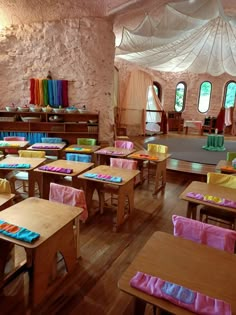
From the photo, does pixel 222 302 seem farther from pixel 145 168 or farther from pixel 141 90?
pixel 141 90

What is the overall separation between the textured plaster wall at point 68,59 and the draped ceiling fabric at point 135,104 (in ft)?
13.5

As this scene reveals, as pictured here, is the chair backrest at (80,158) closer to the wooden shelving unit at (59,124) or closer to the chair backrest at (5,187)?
the chair backrest at (5,187)

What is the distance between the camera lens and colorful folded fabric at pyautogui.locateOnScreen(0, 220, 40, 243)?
161 centimetres

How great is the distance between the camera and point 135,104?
34.5 ft

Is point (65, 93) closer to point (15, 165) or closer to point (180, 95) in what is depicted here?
point (15, 165)

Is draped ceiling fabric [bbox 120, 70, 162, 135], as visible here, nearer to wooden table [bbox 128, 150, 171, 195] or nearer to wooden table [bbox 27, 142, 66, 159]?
wooden table [bbox 27, 142, 66, 159]

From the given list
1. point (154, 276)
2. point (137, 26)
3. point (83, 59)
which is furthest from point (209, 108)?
point (154, 276)

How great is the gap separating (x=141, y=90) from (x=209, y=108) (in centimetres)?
416

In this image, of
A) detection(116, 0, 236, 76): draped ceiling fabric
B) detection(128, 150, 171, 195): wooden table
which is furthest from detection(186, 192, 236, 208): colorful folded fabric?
detection(116, 0, 236, 76): draped ceiling fabric

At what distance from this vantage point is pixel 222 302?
44.8 inches

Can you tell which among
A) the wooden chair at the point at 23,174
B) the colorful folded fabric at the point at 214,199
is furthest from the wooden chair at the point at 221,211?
the wooden chair at the point at 23,174

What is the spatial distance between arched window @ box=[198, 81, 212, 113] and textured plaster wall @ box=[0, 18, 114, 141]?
7.78 metres

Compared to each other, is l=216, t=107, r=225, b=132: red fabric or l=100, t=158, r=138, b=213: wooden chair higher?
l=216, t=107, r=225, b=132: red fabric

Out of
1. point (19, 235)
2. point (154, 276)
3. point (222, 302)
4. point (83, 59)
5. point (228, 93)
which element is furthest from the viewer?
point (228, 93)
